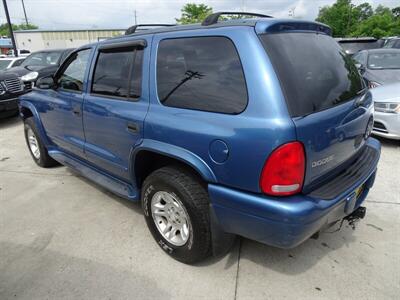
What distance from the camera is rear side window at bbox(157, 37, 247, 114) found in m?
2.00

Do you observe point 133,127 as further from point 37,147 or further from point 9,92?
point 9,92

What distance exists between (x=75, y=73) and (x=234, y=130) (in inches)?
93.0

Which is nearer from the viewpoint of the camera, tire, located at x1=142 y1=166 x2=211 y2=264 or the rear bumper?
the rear bumper

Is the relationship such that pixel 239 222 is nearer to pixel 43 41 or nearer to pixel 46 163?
pixel 46 163

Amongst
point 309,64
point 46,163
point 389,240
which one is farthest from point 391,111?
point 46,163

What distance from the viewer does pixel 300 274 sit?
2.44m

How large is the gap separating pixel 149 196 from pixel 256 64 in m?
1.40

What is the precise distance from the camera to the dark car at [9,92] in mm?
7168

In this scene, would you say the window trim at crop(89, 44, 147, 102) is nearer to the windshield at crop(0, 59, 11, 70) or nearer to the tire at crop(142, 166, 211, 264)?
the tire at crop(142, 166, 211, 264)

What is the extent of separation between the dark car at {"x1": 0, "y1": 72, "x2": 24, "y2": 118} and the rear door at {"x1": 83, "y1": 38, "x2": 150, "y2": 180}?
5113mm

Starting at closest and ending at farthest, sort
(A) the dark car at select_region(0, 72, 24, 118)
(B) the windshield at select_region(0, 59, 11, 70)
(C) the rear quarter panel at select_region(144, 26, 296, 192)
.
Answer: (C) the rear quarter panel at select_region(144, 26, 296, 192)
(A) the dark car at select_region(0, 72, 24, 118)
(B) the windshield at select_region(0, 59, 11, 70)

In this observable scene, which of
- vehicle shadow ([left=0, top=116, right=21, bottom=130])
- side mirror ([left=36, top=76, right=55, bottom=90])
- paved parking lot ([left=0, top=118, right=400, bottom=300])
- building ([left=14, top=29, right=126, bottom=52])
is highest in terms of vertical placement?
side mirror ([left=36, top=76, right=55, bottom=90])

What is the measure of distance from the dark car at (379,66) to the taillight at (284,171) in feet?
15.7

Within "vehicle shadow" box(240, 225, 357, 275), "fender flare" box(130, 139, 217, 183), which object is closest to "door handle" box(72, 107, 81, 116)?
"fender flare" box(130, 139, 217, 183)
